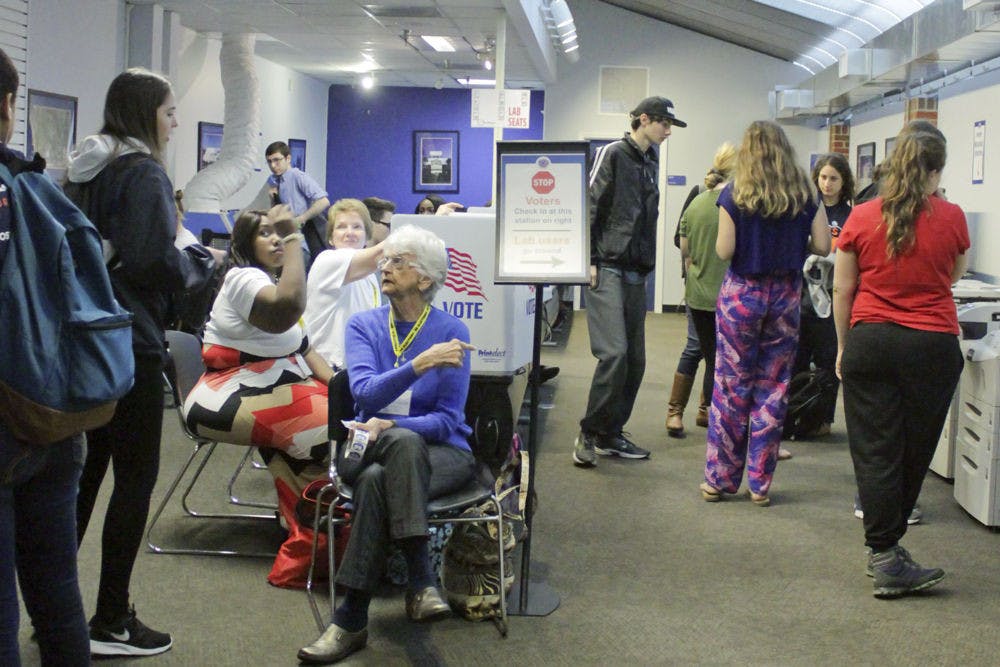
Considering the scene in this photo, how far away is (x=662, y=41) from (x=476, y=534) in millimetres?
11648

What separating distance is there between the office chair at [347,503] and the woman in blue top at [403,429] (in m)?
0.04

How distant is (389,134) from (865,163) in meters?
7.44

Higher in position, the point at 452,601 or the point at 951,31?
the point at 951,31

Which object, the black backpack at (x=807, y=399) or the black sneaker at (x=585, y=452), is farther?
the black backpack at (x=807, y=399)

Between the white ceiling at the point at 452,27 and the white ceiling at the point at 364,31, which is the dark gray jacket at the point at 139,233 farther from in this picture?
the white ceiling at the point at 364,31

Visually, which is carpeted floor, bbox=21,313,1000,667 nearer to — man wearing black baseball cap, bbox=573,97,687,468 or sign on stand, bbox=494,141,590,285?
man wearing black baseball cap, bbox=573,97,687,468

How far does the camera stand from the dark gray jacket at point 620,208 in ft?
16.4

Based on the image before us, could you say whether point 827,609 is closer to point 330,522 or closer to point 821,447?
point 330,522

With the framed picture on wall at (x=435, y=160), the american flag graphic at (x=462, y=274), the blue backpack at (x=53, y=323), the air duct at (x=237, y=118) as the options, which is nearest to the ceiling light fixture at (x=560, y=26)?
the air duct at (x=237, y=118)

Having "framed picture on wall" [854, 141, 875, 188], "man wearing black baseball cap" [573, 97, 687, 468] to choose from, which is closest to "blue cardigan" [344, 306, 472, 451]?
"man wearing black baseball cap" [573, 97, 687, 468]

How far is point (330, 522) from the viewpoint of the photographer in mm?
2906

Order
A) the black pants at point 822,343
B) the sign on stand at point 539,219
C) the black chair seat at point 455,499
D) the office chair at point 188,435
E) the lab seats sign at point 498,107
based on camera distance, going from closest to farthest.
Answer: the black chair seat at point 455,499, the sign on stand at point 539,219, the office chair at point 188,435, the black pants at point 822,343, the lab seats sign at point 498,107

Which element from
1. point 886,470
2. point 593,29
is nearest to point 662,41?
point 593,29

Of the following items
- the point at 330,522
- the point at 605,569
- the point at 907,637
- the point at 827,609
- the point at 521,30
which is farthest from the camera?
the point at 521,30
